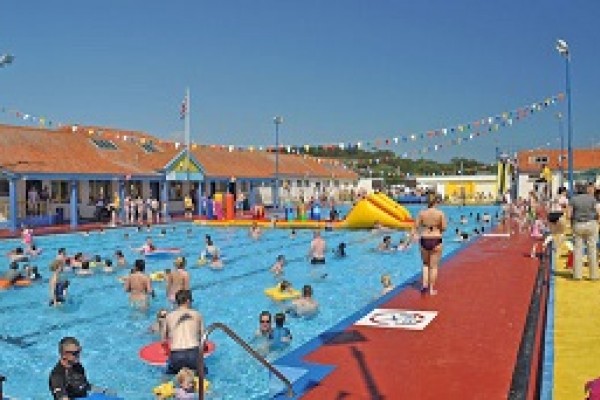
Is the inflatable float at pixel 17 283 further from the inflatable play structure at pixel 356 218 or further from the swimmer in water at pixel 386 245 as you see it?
the inflatable play structure at pixel 356 218

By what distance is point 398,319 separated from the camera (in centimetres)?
800

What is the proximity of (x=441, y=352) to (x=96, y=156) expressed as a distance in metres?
27.7

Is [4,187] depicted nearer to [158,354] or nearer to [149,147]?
[149,147]

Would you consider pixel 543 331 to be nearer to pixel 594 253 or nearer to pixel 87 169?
pixel 594 253

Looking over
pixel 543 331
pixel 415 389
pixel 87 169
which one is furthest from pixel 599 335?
pixel 87 169

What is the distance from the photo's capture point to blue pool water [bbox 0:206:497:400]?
25.5 feet

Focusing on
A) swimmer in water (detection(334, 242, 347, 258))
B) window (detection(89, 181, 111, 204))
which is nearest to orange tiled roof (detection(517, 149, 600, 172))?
window (detection(89, 181, 111, 204))

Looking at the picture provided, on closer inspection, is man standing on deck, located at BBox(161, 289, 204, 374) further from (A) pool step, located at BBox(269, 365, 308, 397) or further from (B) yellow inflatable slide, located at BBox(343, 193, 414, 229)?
(B) yellow inflatable slide, located at BBox(343, 193, 414, 229)

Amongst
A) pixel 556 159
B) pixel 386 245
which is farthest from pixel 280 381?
pixel 556 159

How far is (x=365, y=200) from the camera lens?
86.9 feet

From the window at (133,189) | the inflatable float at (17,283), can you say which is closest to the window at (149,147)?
the window at (133,189)

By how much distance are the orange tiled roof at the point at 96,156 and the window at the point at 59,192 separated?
1.25m

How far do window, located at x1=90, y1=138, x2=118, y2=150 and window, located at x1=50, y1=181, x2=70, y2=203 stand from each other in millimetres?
4623

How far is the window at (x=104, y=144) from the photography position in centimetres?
3332
